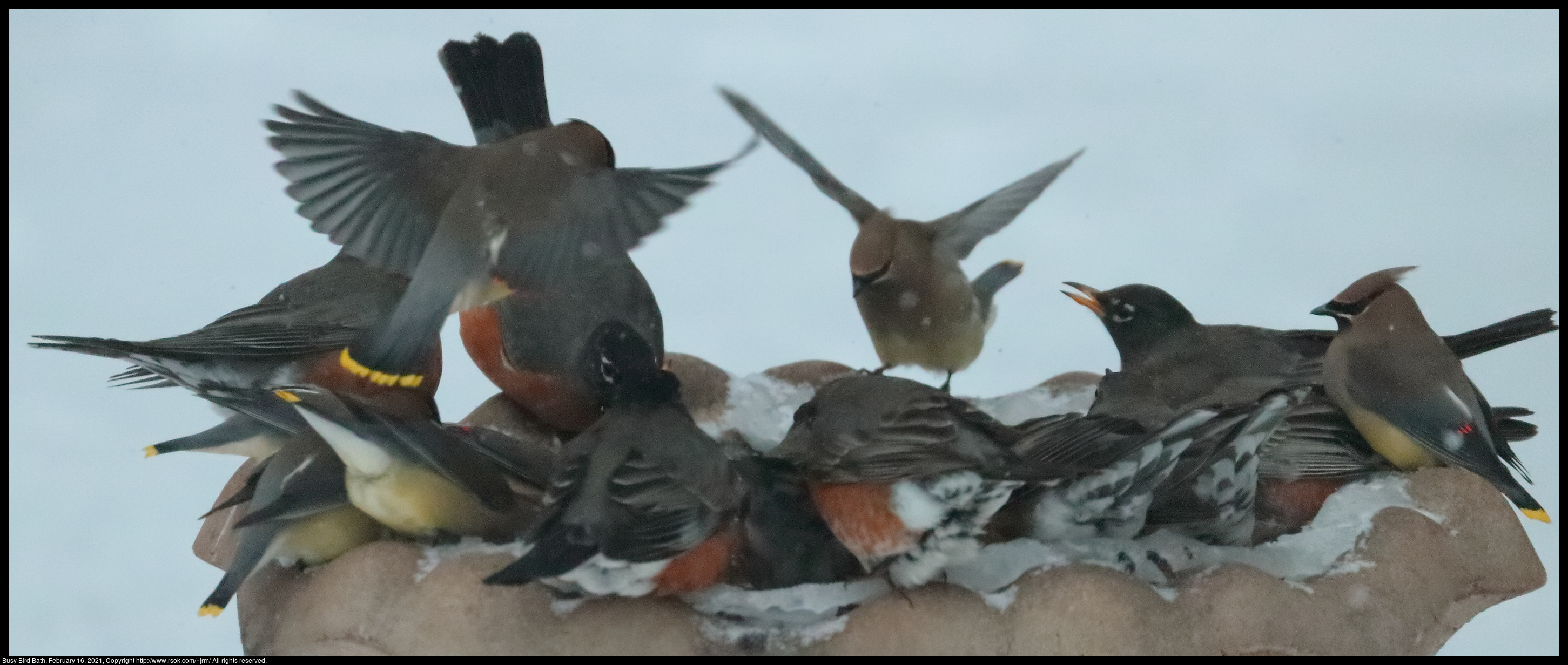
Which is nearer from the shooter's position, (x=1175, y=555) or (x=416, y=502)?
(x=416, y=502)

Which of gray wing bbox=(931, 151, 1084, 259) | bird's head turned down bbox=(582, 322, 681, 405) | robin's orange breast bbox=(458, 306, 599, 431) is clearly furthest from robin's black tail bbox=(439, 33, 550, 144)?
gray wing bbox=(931, 151, 1084, 259)

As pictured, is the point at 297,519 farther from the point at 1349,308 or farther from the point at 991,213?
the point at 1349,308

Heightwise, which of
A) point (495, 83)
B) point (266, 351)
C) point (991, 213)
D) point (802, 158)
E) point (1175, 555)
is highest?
point (495, 83)

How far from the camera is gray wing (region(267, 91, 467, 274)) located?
13.3 ft

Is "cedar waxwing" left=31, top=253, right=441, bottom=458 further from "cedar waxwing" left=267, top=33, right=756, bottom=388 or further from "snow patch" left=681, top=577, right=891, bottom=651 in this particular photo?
"snow patch" left=681, top=577, right=891, bottom=651

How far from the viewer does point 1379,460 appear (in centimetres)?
434

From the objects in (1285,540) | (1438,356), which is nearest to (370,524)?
(1285,540)

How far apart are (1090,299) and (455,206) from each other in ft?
7.90

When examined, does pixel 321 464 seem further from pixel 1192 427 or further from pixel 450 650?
pixel 1192 427

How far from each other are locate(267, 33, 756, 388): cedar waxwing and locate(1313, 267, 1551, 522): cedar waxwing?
2.26 meters

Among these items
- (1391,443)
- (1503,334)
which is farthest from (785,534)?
(1503,334)

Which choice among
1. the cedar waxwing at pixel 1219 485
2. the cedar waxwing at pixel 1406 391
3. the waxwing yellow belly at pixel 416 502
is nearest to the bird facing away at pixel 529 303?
the waxwing yellow belly at pixel 416 502

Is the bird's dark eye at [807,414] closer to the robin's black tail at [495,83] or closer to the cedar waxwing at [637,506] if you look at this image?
the cedar waxwing at [637,506]

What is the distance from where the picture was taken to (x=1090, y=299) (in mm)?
5027
